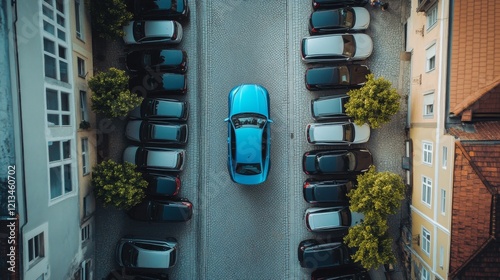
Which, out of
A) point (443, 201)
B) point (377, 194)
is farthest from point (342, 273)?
point (443, 201)

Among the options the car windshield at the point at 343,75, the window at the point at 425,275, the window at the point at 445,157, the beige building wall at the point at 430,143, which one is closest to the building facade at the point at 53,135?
the car windshield at the point at 343,75

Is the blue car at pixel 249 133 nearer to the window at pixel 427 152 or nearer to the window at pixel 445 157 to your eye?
the window at pixel 427 152

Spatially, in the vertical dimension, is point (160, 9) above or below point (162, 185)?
above

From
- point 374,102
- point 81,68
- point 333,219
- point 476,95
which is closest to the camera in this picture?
point 476,95

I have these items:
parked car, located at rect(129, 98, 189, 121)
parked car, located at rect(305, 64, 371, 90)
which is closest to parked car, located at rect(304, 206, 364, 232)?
parked car, located at rect(305, 64, 371, 90)

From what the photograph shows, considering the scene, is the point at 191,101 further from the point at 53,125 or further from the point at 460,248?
the point at 460,248

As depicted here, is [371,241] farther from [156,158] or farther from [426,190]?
[156,158]

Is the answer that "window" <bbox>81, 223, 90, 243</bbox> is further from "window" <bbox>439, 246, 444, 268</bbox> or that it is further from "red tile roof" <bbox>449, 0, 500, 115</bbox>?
"red tile roof" <bbox>449, 0, 500, 115</bbox>
